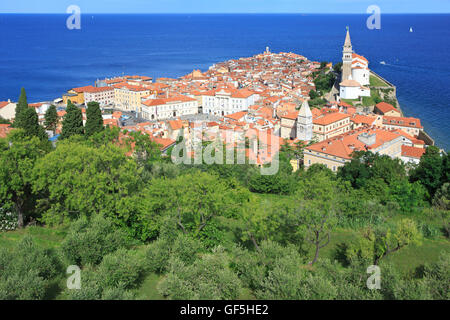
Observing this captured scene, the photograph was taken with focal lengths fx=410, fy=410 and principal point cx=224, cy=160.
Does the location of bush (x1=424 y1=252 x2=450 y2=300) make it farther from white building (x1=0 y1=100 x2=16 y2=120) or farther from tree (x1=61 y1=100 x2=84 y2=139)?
white building (x1=0 y1=100 x2=16 y2=120)

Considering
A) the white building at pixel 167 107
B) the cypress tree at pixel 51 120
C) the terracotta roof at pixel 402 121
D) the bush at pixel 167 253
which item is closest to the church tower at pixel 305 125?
the terracotta roof at pixel 402 121

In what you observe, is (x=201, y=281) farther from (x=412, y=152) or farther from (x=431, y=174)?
(x=412, y=152)

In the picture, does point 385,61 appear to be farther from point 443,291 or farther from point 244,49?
point 443,291

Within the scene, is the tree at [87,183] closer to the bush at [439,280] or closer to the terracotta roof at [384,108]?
the bush at [439,280]

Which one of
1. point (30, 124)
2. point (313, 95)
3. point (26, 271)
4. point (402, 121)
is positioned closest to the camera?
point (26, 271)

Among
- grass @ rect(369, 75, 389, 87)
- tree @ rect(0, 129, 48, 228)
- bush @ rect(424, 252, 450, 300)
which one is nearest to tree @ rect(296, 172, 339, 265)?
bush @ rect(424, 252, 450, 300)

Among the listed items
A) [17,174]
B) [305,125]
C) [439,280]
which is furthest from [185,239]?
[305,125]
